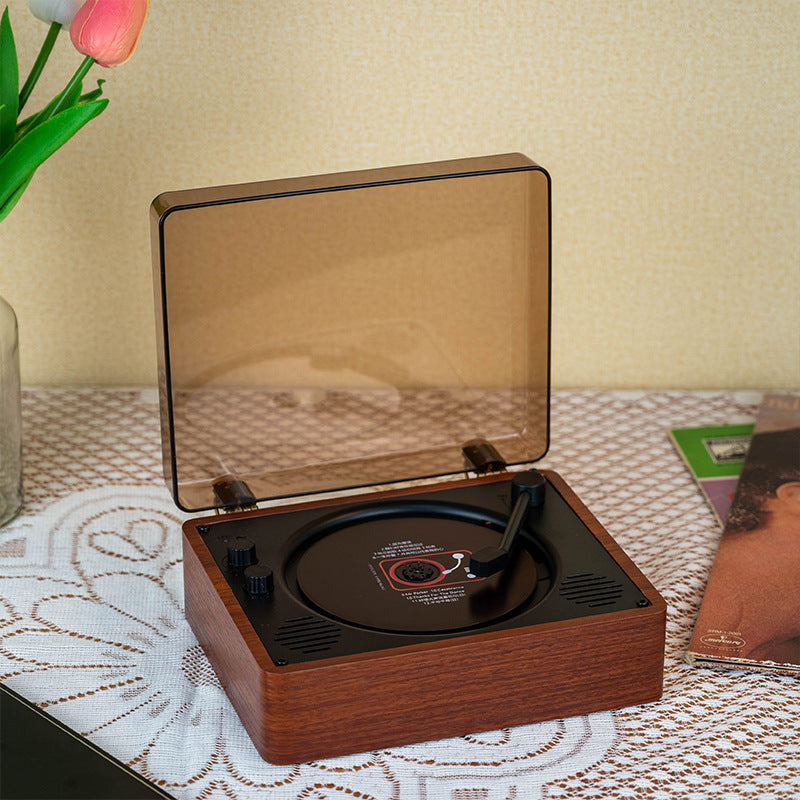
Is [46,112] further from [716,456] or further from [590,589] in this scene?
[716,456]

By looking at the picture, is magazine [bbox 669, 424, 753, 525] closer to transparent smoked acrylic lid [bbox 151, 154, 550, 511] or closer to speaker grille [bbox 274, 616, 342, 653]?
transparent smoked acrylic lid [bbox 151, 154, 550, 511]

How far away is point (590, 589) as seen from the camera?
83cm

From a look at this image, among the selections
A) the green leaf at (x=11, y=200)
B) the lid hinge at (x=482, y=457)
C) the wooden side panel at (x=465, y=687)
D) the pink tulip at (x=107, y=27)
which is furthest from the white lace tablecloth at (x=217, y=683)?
the pink tulip at (x=107, y=27)

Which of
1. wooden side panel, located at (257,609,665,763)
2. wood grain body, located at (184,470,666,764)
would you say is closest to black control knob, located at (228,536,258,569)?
wood grain body, located at (184,470,666,764)

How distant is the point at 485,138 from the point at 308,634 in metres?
0.60

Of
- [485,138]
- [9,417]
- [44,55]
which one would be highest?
[44,55]

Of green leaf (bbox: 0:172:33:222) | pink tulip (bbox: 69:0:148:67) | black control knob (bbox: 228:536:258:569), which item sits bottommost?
black control knob (bbox: 228:536:258:569)

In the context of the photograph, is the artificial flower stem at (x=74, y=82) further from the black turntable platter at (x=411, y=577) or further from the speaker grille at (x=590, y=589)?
the speaker grille at (x=590, y=589)

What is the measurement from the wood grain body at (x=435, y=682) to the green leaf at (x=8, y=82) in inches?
15.0

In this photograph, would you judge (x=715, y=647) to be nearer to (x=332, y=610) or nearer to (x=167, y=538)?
(x=332, y=610)

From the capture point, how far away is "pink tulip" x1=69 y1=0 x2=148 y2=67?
0.89 m

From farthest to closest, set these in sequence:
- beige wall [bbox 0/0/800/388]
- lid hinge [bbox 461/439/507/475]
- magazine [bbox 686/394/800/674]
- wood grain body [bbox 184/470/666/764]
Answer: beige wall [bbox 0/0/800/388]
lid hinge [bbox 461/439/507/475]
magazine [bbox 686/394/800/674]
wood grain body [bbox 184/470/666/764]

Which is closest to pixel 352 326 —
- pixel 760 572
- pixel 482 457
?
pixel 482 457

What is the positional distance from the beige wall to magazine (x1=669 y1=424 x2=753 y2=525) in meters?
0.13
